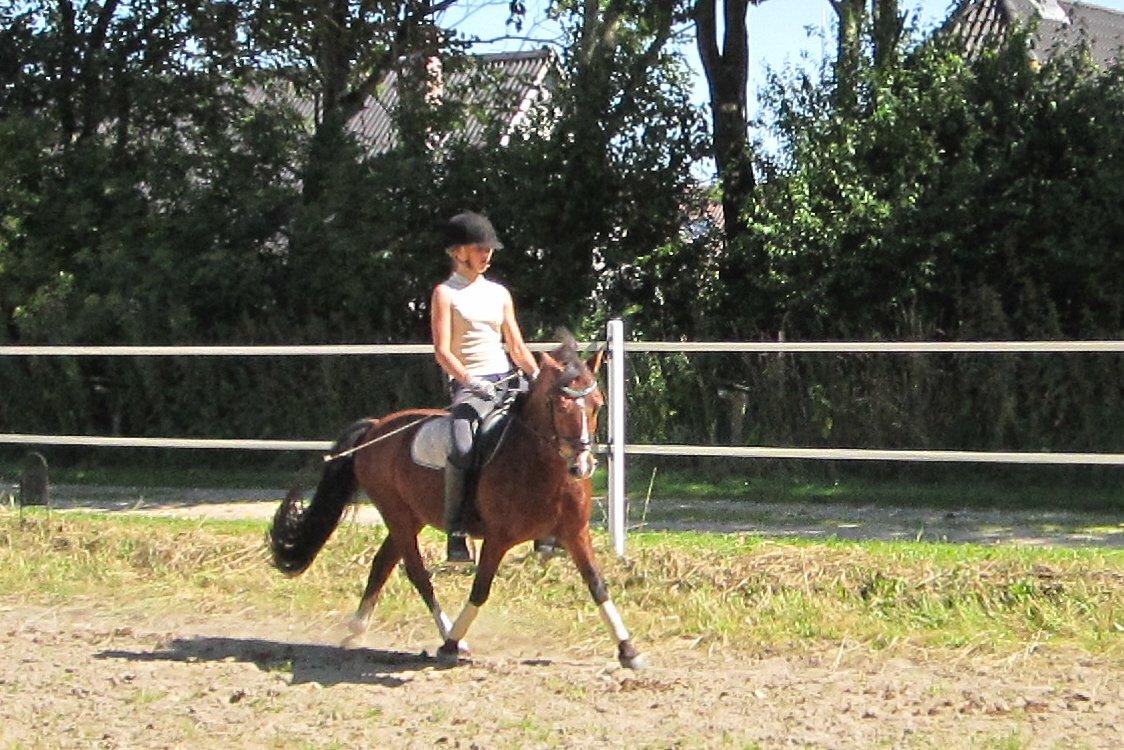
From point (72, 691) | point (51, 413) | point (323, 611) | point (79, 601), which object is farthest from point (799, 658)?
point (51, 413)

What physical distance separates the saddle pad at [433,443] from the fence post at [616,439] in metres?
2.21

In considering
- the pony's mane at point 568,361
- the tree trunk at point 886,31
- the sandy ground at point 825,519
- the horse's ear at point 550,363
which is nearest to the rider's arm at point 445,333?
the horse's ear at point 550,363

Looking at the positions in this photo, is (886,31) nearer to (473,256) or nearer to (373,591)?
(473,256)

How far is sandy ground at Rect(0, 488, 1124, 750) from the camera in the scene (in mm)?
6594

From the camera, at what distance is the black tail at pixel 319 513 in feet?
29.7

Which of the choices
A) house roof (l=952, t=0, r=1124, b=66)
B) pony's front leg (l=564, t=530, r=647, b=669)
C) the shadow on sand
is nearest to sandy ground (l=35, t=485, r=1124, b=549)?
the shadow on sand

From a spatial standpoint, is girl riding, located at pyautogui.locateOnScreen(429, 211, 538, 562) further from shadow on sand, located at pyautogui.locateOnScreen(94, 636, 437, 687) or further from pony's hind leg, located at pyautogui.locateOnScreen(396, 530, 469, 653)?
shadow on sand, located at pyautogui.locateOnScreen(94, 636, 437, 687)

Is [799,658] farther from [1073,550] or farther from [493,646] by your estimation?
[1073,550]

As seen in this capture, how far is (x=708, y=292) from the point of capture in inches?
667

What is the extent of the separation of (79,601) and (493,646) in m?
3.24

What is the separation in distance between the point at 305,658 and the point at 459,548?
1099 mm

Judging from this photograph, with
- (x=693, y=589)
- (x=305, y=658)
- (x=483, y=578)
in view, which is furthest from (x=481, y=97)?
(x=483, y=578)

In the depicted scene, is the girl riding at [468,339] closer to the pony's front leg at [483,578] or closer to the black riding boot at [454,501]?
the black riding boot at [454,501]

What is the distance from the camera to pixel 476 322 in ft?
26.3
